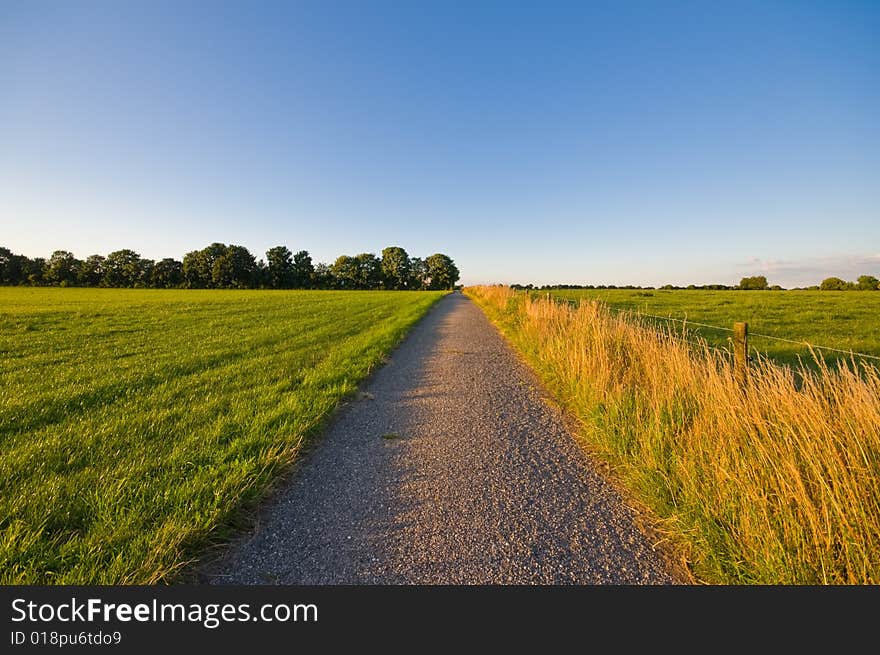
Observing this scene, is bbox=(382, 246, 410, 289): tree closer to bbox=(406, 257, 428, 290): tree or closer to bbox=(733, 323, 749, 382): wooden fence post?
bbox=(406, 257, 428, 290): tree

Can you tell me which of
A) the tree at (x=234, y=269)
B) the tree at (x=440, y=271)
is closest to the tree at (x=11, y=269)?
the tree at (x=234, y=269)

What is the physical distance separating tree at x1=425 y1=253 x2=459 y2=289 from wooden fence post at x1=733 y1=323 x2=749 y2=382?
385ft

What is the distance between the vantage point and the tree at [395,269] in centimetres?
10994

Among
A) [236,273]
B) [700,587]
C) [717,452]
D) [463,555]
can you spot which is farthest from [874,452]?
[236,273]

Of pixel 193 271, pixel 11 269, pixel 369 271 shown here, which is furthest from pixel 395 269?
Result: pixel 11 269

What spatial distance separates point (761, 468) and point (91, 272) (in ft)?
429

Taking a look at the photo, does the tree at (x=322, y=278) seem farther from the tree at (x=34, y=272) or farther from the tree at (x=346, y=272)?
the tree at (x=34, y=272)

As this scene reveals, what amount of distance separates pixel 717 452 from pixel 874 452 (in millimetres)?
858

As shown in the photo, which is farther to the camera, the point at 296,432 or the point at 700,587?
the point at 296,432

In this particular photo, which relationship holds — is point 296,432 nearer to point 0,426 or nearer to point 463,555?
point 463,555

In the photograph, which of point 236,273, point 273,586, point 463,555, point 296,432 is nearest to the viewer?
point 273,586

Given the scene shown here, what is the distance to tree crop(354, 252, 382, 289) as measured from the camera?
4227 inches

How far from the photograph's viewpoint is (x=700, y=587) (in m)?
2.20

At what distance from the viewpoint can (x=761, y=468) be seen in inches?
100
